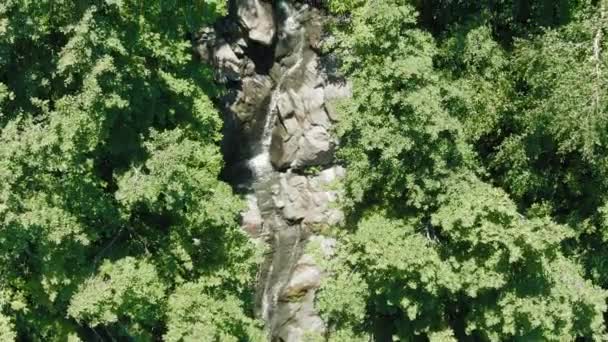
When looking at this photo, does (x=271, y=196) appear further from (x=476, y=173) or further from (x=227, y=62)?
(x=476, y=173)

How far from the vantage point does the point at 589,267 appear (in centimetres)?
1841

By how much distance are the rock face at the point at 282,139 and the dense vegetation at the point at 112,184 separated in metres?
3.79

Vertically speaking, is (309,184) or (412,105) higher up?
(412,105)

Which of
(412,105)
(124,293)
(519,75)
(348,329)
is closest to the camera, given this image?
(124,293)

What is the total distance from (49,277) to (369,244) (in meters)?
9.33

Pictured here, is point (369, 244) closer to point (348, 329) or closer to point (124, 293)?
point (348, 329)

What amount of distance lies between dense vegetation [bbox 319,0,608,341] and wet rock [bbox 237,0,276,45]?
4.13m

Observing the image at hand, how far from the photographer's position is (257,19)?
22.3 meters

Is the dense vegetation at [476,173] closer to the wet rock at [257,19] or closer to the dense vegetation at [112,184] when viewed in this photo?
the wet rock at [257,19]

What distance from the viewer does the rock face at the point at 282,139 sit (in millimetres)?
22172

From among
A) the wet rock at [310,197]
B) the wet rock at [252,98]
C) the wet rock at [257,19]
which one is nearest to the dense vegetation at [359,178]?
the wet rock at [310,197]

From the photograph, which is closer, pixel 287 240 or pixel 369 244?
pixel 369 244

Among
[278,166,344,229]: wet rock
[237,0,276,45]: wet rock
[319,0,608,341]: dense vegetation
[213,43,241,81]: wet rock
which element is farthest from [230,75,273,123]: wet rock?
[319,0,608,341]: dense vegetation

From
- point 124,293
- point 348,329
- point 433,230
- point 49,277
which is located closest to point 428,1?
point 433,230
